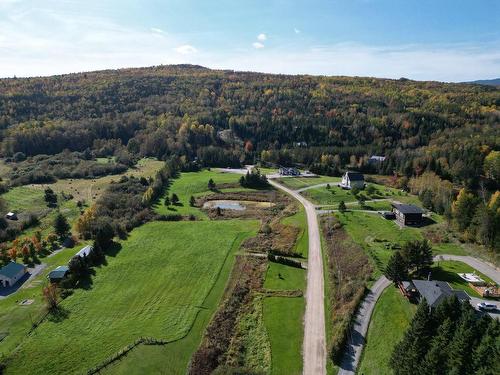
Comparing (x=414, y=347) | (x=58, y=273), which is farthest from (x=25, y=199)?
A: (x=414, y=347)

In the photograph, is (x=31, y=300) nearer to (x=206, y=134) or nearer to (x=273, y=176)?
(x=273, y=176)

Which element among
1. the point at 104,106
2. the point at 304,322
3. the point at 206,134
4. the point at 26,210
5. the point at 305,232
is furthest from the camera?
the point at 104,106

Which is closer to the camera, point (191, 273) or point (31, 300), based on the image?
point (31, 300)

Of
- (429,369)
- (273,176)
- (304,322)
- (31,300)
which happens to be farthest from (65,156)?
(429,369)

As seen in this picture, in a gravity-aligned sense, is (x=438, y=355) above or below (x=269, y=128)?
above

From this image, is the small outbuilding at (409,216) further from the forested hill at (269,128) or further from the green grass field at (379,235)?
the forested hill at (269,128)

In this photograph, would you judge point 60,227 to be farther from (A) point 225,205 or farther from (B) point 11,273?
(A) point 225,205

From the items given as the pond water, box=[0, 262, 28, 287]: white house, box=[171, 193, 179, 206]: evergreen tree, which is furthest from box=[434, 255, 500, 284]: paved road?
box=[0, 262, 28, 287]: white house
